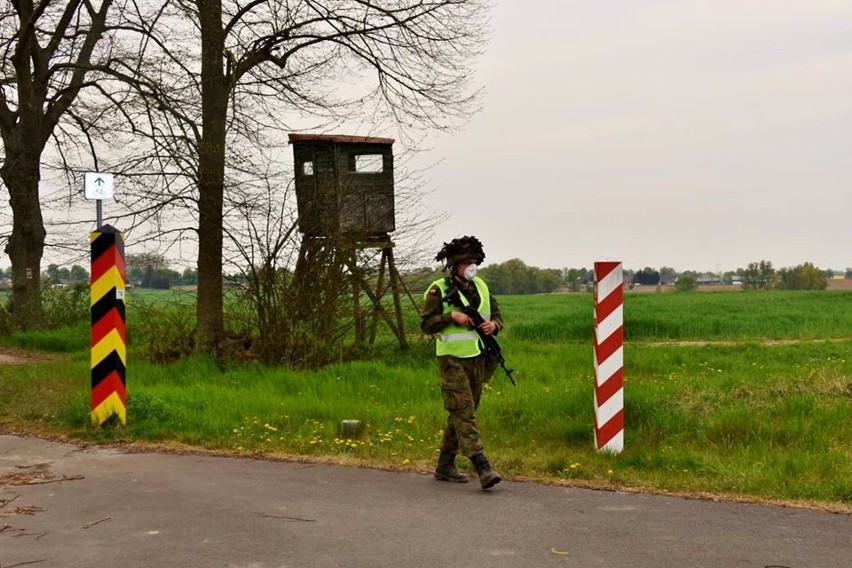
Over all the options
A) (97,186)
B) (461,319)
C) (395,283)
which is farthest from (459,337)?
(395,283)

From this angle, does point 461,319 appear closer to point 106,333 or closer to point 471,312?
point 471,312

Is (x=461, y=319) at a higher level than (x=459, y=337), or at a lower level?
higher

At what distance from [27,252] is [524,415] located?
57.6 feet

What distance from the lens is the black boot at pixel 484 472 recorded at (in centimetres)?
632

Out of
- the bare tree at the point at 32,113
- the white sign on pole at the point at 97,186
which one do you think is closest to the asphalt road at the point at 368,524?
the white sign on pole at the point at 97,186

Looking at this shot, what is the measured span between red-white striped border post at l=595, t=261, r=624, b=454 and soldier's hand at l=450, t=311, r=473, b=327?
1.32 m

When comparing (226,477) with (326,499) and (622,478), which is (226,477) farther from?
(622,478)

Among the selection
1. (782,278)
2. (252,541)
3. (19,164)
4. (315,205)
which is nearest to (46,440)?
(252,541)

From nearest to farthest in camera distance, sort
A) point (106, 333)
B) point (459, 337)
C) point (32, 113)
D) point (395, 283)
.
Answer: point (459, 337) < point (106, 333) < point (395, 283) < point (32, 113)

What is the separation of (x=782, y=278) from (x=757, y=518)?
68422mm

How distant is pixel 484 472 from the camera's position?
6418 millimetres

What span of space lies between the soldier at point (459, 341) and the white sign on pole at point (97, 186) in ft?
12.3

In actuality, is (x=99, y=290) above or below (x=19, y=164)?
below

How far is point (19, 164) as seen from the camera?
21.9 m
